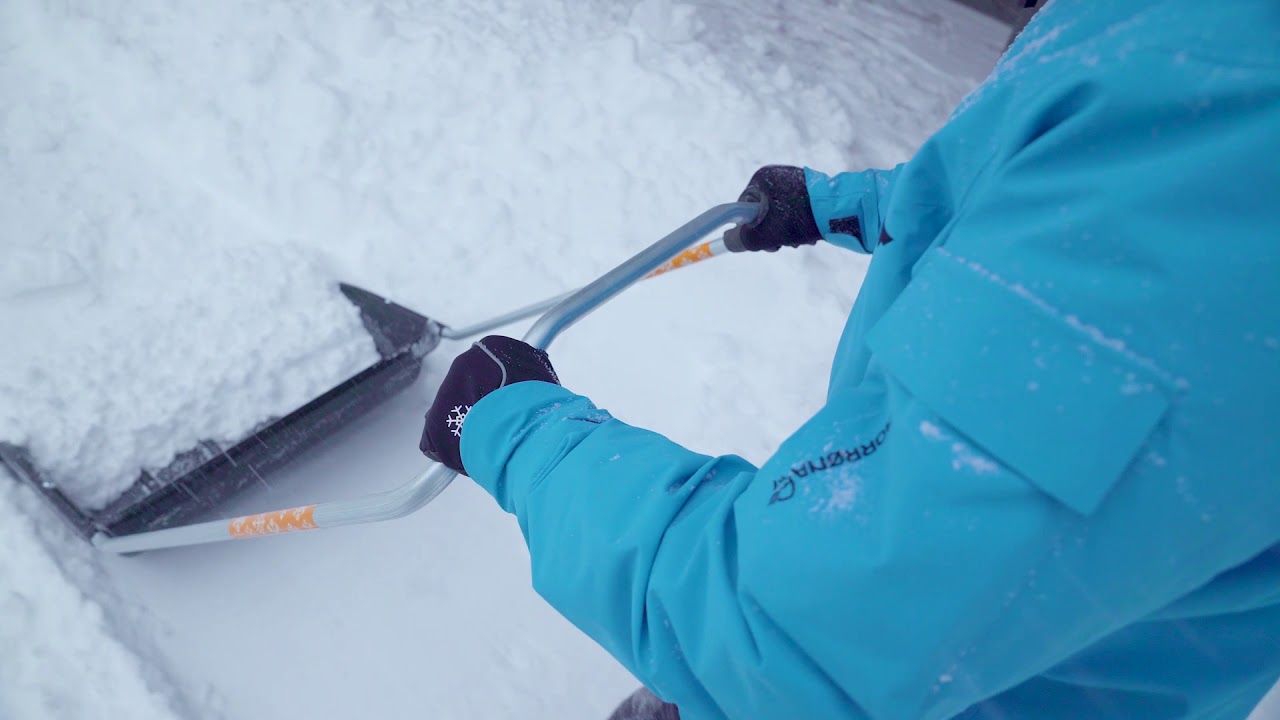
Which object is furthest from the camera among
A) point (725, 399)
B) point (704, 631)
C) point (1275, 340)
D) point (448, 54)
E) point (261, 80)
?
point (448, 54)

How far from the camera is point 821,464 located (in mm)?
611

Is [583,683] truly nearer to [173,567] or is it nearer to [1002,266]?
[173,567]

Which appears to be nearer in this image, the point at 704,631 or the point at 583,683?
the point at 704,631

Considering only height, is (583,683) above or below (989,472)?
below

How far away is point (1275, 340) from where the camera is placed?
441mm

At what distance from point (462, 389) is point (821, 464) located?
22.5 inches

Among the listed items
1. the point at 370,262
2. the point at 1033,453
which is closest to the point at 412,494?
the point at 1033,453

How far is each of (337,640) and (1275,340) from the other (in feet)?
6.03

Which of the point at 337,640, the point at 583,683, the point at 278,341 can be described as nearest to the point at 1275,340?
the point at 583,683

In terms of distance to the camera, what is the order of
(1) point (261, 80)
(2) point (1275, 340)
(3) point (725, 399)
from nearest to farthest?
(2) point (1275, 340)
(3) point (725, 399)
(1) point (261, 80)

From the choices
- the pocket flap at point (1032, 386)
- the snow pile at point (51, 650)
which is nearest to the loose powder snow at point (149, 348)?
the snow pile at point (51, 650)

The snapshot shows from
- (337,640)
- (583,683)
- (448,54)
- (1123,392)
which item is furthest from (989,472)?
(448,54)

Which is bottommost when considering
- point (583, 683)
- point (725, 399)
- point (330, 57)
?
point (583, 683)

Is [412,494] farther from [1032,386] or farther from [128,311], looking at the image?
[128,311]
